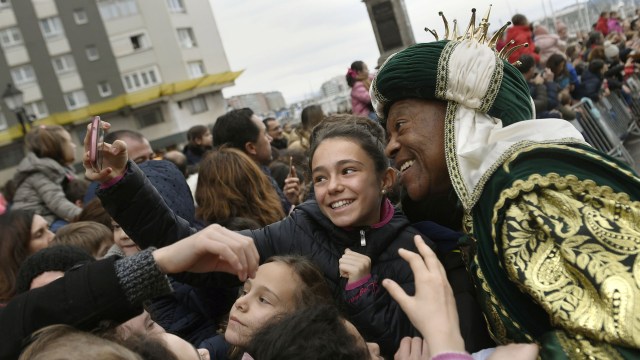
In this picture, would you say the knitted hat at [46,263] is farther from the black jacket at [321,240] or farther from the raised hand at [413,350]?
the raised hand at [413,350]

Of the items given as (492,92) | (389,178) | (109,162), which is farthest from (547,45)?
(109,162)

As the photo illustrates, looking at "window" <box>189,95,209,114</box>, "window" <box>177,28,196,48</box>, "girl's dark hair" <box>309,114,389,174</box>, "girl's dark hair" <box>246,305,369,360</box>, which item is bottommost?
"girl's dark hair" <box>246,305,369,360</box>

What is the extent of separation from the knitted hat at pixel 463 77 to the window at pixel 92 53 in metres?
42.7

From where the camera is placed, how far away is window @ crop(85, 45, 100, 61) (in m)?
40.7

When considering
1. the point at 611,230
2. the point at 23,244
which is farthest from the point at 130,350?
the point at 23,244

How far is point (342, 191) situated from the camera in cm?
246

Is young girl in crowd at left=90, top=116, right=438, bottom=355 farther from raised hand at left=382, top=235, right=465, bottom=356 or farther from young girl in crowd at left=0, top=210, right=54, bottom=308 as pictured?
young girl in crowd at left=0, top=210, right=54, bottom=308

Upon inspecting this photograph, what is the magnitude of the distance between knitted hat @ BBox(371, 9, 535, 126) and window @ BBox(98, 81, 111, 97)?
42.6 m

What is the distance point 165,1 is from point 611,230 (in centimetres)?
4392

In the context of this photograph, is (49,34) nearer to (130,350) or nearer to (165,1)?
(165,1)

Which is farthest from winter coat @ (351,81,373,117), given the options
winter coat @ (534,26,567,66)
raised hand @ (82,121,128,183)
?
winter coat @ (534,26,567,66)

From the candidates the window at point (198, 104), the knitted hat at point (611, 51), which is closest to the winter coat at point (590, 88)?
the knitted hat at point (611, 51)

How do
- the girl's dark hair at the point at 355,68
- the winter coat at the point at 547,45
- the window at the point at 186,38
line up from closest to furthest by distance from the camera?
the girl's dark hair at the point at 355,68
the winter coat at the point at 547,45
the window at the point at 186,38

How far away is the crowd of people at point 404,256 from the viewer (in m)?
1.56
